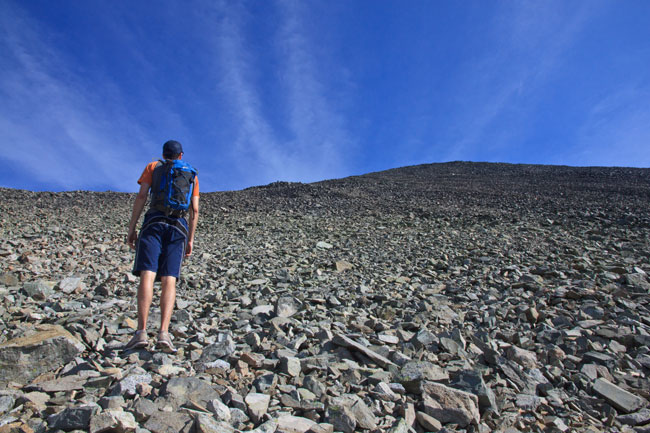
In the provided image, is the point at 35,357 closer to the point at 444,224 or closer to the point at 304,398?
the point at 304,398

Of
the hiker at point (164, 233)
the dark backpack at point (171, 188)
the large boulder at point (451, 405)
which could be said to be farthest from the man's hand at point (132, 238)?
the large boulder at point (451, 405)

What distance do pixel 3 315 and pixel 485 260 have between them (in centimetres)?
776

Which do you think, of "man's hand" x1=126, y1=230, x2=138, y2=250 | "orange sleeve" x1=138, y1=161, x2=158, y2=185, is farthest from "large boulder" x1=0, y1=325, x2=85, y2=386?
"orange sleeve" x1=138, y1=161, x2=158, y2=185

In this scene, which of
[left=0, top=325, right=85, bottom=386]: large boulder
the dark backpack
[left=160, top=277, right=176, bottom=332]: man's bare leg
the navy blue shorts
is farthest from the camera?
the dark backpack

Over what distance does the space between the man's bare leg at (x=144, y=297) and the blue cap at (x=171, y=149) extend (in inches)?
49.1

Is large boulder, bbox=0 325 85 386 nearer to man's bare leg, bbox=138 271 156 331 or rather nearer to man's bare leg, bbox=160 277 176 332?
man's bare leg, bbox=138 271 156 331

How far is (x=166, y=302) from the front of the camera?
11.2 ft

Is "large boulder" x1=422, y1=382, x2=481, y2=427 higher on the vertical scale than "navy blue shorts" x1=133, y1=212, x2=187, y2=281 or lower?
lower

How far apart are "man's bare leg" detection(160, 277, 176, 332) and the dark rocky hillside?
1.05 feet

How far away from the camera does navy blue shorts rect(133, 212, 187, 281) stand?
344 centimetres

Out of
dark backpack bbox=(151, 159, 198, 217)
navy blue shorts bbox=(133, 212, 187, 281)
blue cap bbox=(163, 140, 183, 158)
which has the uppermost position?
blue cap bbox=(163, 140, 183, 158)

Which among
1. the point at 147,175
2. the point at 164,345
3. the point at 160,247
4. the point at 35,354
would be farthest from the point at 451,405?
the point at 147,175

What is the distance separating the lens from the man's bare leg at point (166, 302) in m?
3.33

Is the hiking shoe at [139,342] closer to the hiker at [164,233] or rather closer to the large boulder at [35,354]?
the hiker at [164,233]
